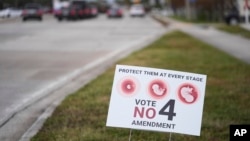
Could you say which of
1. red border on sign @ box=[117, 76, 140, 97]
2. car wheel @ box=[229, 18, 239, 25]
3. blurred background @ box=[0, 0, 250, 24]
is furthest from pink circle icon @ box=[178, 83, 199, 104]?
car wheel @ box=[229, 18, 239, 25]

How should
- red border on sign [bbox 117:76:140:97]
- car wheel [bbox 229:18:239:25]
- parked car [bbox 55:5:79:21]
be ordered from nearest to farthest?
red border on sign [bbox 117:76:140:97] → car wheel [bbox 229:18:239:25] → parked car [bbox 55:5:79:21]

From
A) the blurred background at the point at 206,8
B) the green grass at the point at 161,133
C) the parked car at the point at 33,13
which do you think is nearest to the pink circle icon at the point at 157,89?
the green grass at the point at 161,133

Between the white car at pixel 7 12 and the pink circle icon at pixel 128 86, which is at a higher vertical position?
the pink circle icon at pixel 128 86

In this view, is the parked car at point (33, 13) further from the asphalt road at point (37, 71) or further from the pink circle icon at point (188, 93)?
the pink circle icon at point (188, 93)

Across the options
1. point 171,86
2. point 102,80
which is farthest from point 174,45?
point 171,86

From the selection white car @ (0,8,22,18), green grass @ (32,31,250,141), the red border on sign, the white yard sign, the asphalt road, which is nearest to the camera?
the white yard sign

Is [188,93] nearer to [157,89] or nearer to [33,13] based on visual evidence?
[157,89]

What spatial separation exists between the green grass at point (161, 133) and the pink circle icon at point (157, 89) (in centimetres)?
102

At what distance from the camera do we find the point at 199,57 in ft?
52.3

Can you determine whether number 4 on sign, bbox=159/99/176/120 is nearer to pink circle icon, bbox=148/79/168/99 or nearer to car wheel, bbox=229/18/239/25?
pink circle icon, bbox=148/79/168/99

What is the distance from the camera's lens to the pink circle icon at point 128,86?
6.00 meters

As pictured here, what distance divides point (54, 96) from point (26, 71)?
4023 millimetres

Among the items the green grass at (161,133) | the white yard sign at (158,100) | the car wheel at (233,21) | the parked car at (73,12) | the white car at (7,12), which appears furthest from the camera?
the parked car at (73,12)

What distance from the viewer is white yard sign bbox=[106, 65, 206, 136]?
19.3 feet
